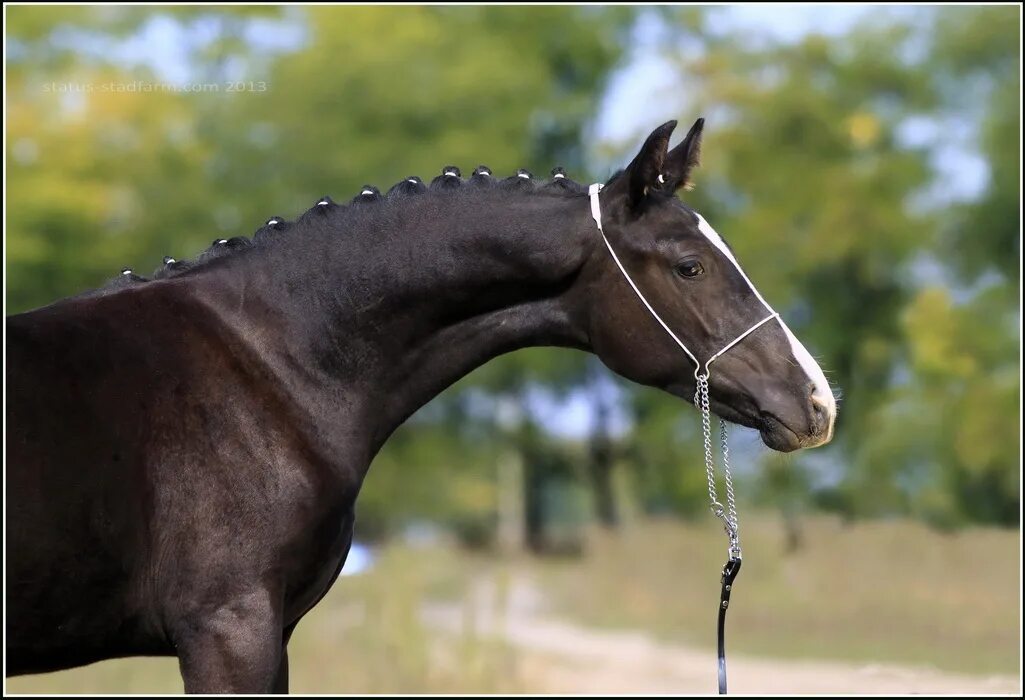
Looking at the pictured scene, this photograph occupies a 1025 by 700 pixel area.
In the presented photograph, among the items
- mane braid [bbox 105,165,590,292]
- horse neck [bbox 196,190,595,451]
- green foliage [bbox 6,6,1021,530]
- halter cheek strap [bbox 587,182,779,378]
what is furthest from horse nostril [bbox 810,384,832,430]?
green foliage [bbox 6,6,1021,530]

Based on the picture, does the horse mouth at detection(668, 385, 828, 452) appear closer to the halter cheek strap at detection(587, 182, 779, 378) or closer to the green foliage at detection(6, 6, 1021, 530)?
the halter cheek strap at detection(587, 182, 779, 378)

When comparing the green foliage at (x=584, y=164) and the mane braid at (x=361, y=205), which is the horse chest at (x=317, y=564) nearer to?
the mane braid at (x=361, y=205)

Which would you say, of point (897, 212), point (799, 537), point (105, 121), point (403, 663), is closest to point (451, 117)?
point (105, 121)

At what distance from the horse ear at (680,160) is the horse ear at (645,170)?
6 centimetres

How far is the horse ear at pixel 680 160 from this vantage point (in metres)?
3.67

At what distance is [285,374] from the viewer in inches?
136

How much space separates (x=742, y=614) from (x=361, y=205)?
9631mm

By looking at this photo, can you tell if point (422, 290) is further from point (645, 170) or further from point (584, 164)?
point (584, 164)

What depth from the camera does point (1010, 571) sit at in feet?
33.0

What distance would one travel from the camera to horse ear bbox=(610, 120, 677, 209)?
137 inches

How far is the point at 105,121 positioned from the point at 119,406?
49.0 ft

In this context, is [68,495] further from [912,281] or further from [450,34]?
[450,34]

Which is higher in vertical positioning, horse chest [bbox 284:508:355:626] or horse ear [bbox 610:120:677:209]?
horse ear [bbox 610:120:677:209]

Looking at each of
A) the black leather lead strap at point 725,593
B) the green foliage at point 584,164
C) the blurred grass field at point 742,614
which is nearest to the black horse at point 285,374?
the black leather lead strap at point 725,593
